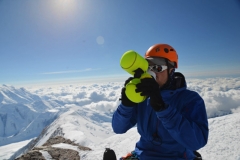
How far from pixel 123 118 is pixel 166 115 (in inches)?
58.0

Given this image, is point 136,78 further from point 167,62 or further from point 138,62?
point 167,62

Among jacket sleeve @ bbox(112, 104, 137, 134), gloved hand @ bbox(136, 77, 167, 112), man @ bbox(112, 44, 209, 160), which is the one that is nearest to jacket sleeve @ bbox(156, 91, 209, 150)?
man @ bbox(112, 44, 209, 160)

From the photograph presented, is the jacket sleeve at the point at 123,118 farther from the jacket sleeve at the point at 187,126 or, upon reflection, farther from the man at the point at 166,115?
the jacket sleeve at the point at 187,126

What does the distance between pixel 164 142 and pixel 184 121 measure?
0.97 meters

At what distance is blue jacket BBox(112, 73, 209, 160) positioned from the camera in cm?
275

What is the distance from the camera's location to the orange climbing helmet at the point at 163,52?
12.0ft

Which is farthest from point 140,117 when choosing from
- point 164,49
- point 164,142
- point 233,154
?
point 233,154

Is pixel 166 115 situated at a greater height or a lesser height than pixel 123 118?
greater

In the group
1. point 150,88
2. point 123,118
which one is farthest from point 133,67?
point 123,118

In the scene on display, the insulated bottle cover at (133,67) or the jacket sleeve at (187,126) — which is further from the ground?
the insulated bottle cover at (133,67)

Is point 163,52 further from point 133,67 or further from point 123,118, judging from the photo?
point 123,118

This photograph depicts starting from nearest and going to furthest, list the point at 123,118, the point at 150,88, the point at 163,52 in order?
the point at 150,88
the point at 163,52
the point at 123,118

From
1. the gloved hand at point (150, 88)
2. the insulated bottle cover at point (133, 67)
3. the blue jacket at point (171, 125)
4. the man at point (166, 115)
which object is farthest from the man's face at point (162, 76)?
the gloved hand at point (150, 88)

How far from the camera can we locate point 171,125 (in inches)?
108
